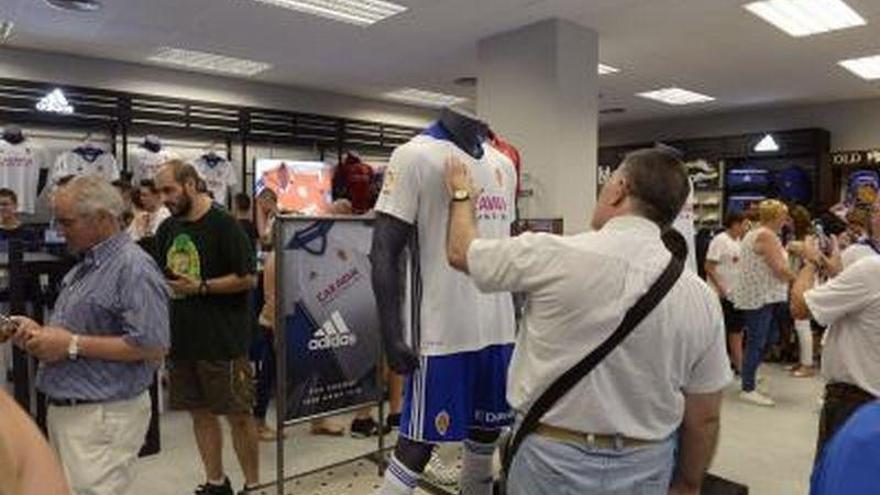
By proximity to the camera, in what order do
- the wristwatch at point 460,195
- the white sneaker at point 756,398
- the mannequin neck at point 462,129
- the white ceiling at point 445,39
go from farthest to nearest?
the white ceiling at point 445,39, the white sneaker at point 756,398, the mannequin neck at point 462,129, the wristwatch at point 460,195

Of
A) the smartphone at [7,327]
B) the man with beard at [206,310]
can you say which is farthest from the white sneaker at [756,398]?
the smartphone at [7,327]

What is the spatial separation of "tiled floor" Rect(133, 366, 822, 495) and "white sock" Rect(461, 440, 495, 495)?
1.37 m

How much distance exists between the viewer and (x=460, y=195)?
198 centimetres

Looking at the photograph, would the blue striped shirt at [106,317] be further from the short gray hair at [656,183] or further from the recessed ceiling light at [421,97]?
the recessed ceiling light at [421,97]

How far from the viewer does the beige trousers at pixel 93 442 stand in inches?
88.0

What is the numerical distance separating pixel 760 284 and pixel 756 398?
902 mm

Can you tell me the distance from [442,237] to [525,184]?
478 centimetres

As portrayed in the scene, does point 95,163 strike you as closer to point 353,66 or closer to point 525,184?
point 353,66

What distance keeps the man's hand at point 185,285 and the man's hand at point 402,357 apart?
1470 millimetres

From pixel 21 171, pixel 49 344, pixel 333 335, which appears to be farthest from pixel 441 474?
pixel 21 171

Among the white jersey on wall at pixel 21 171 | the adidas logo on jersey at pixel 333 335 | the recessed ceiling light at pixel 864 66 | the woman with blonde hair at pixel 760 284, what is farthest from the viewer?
the recessed ceiling light at pixel 864 66

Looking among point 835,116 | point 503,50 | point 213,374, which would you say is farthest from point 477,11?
point 835,116

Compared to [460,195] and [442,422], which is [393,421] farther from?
[460,195]

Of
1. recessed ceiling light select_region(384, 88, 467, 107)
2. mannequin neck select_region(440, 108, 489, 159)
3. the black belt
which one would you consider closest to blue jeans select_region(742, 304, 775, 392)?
mannequin neck select_region(440, 108, 489, 159)
